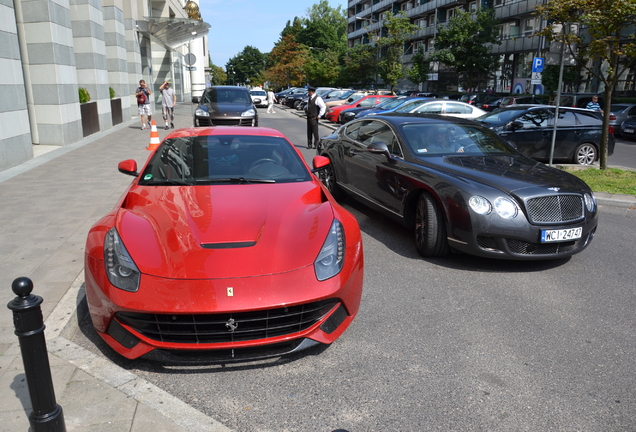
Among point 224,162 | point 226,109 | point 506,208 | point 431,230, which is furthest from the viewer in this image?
point 226,109

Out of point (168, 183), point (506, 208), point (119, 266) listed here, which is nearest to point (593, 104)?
point (506, 208)

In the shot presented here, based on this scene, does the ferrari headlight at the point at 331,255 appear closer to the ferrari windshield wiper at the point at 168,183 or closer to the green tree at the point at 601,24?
the ferrari windshield wiper at the point at 168,183

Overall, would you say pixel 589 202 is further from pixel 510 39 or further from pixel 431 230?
pixel 510 39

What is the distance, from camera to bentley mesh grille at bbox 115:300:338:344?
121 inches

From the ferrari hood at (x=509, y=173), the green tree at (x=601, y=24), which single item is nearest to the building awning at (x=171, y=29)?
the green tree at (x=601, y=24)

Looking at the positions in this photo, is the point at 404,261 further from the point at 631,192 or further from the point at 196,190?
the point at 631,192

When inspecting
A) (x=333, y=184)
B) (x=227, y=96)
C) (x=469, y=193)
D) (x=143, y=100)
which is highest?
(x=227, y=96)

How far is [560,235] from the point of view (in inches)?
203

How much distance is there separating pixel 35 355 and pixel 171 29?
32.9m

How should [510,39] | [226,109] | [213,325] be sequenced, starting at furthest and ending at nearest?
[510,39], [226,109], [213,325]

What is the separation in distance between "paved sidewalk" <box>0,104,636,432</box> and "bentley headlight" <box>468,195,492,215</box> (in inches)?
131

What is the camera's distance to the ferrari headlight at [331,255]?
3.38 metres

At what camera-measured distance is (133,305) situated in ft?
10.2

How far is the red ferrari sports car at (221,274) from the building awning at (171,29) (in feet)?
87.4
